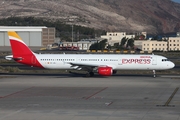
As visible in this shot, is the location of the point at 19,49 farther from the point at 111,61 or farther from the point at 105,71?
the point at 111,61

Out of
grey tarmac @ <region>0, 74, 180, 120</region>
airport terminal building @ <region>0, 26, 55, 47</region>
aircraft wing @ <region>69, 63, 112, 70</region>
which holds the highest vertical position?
airport terminal building @ <region>0, 26, 55, 47</region>

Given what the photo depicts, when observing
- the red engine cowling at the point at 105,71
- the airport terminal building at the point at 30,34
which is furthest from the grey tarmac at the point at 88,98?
the airport terminal building at the point at 30,34

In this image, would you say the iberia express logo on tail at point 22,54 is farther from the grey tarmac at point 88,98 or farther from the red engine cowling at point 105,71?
the red engine cowling at point 105,71

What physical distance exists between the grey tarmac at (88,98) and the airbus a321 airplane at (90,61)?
2072mm

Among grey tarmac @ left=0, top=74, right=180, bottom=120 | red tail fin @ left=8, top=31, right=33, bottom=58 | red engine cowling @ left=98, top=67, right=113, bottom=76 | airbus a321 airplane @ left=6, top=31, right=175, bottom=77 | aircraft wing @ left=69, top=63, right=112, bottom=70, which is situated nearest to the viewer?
grey tarmac @ left=0, top=74, right=180, bottom=120

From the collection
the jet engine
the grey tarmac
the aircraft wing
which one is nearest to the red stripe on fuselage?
the grey tarmac

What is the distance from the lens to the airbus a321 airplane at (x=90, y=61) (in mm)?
52656

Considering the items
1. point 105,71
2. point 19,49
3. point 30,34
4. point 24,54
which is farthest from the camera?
point 30,34

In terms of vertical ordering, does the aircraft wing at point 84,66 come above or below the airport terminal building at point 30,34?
below

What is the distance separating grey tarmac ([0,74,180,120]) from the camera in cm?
2827

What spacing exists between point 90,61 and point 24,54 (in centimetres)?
773

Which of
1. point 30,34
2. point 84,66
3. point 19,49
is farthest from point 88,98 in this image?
point 30,34

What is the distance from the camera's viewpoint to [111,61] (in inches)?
2082

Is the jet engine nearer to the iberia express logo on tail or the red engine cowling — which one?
the red engine cowling
